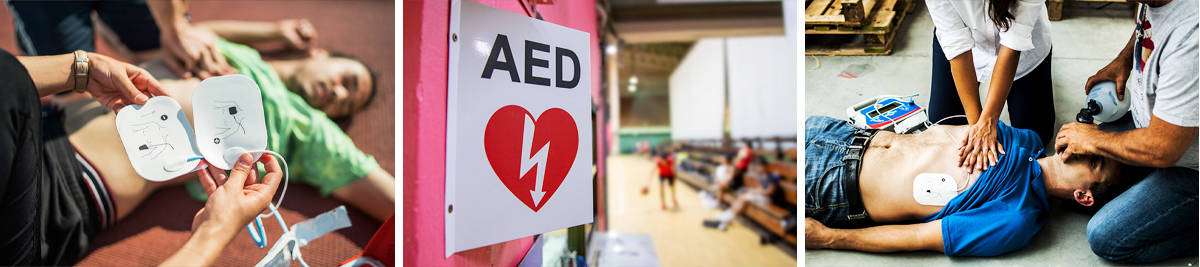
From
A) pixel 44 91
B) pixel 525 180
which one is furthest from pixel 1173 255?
pixel 44 91

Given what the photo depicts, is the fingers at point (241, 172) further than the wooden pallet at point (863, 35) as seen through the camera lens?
No

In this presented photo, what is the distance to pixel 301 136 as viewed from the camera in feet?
3.05

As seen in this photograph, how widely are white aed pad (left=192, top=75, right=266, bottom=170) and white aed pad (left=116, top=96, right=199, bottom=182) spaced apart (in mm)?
22

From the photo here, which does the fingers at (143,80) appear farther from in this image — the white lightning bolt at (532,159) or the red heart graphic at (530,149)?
the white lightning bolt at (532,159)

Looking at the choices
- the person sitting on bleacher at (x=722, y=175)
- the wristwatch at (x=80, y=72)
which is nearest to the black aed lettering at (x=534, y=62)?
the wristwatch at (x=80, y=72)

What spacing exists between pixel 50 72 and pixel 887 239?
188cm

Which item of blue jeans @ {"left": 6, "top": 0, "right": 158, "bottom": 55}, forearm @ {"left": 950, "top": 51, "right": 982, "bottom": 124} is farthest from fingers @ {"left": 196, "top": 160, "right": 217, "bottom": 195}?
forearm @ {"left": 950, "top": 51, "right": 982, "bottom": 124}

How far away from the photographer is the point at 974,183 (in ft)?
4.54

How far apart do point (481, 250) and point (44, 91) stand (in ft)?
2.73

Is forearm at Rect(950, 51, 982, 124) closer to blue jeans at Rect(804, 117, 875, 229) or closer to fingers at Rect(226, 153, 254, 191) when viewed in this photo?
blue jeans at Rect(804, 117, 875, 229)

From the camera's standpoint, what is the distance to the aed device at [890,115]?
1.45m

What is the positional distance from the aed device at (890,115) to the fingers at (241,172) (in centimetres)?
158

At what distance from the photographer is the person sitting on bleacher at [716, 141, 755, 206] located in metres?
6.60

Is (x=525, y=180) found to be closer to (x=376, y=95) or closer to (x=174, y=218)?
(x=376, y=95)
